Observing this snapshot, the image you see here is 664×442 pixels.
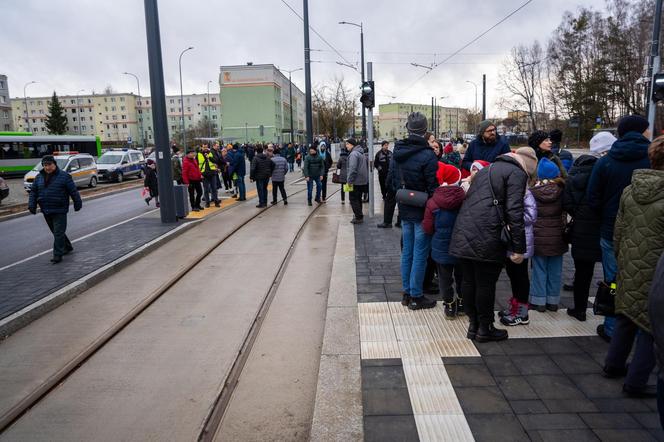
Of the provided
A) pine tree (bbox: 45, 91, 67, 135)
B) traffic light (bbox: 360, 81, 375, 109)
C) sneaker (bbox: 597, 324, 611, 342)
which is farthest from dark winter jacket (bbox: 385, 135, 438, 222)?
pine tree (bbox: 45, 91, 67, 135)

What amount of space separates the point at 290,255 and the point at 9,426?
203 inches

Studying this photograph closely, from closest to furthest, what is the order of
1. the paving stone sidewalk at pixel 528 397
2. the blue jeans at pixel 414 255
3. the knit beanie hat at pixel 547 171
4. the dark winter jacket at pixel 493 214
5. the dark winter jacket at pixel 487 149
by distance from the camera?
the paving stone sidewalk at pixel 528 397 → the dark winter jacket at pixel 493 214 → the knit beanie hat at pixel 547 171 → the blue jeans at pixel 414 255 → the dark winter jacket at pixel 487 149

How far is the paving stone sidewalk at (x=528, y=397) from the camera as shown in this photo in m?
3.05

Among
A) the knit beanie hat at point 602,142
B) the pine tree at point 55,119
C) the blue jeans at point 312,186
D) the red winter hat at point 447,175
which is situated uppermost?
the pine tree at point 55,119

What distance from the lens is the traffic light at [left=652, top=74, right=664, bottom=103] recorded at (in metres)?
10.1

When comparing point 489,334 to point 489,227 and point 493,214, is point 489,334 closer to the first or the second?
point 489,227

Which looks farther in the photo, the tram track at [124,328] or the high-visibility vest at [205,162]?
the high-visibility vest at [205,162]

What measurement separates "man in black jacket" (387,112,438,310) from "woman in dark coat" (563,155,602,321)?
4.16 ft

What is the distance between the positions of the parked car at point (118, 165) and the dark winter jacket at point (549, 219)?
25.8 m

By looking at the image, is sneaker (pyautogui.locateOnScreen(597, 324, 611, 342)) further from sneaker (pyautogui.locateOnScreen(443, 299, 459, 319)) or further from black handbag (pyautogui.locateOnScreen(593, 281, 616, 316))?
sneaker (pyautogui.locateOnScreen(443, 299, 459, 319))

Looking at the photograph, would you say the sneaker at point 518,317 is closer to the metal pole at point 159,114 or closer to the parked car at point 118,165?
the metal pole at point 159,114

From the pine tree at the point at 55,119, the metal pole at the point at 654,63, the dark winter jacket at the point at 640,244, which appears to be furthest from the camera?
the pine tree at the point at 55,119

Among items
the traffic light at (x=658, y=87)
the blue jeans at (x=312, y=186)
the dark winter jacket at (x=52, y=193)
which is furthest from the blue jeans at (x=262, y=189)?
the traffic light at (x=658, y=87)

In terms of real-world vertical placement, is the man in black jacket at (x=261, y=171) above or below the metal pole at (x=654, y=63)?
below
